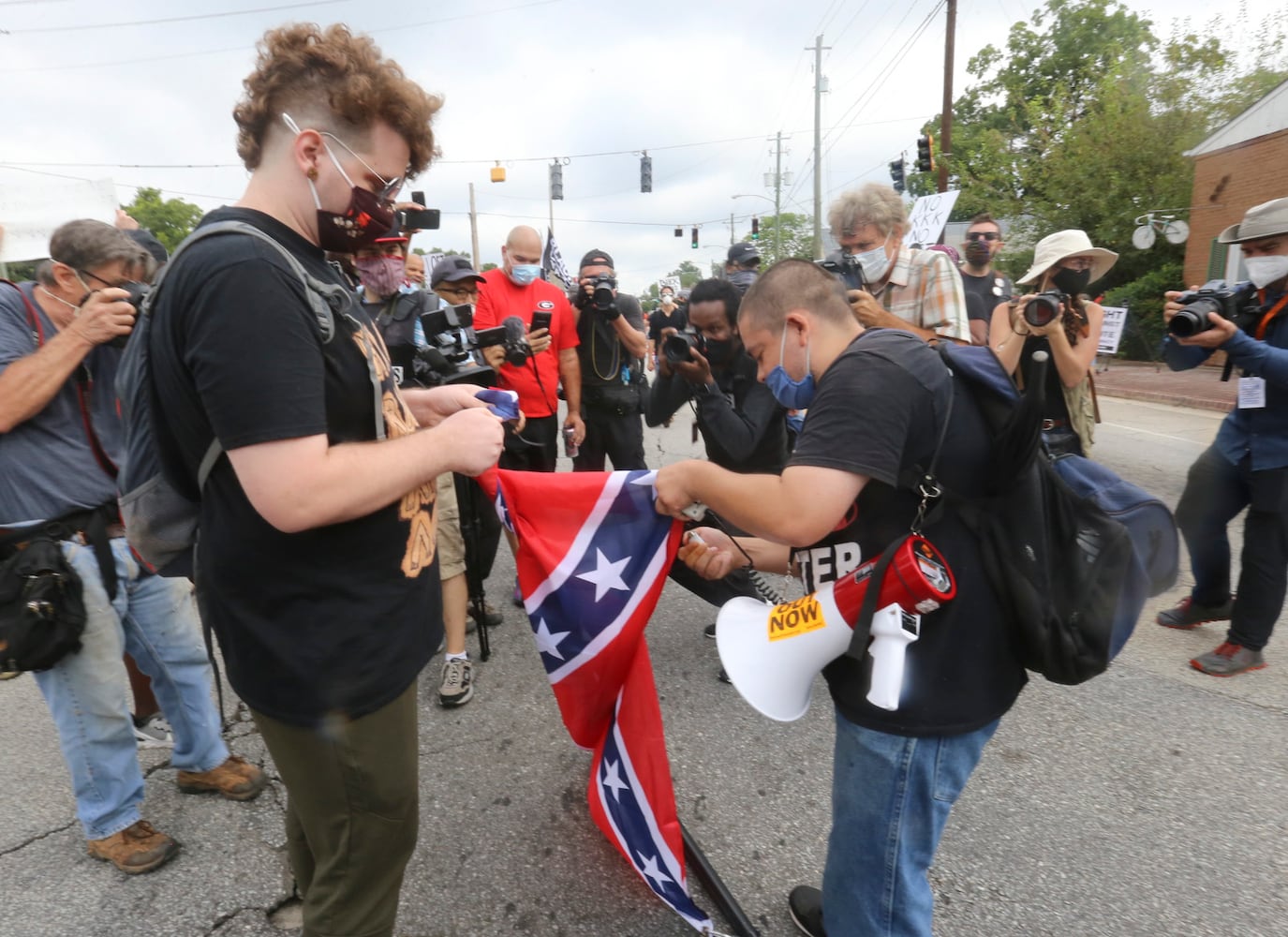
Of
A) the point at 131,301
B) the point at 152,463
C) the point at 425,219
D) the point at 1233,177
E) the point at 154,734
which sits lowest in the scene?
the point at 154,734

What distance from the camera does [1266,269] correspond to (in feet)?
10.8

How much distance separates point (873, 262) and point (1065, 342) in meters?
1.02

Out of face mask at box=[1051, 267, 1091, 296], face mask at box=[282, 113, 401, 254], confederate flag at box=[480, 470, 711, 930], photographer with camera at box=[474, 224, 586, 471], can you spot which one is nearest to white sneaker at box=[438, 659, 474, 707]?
photographer with camera at box=[474, 224, 586, 471]

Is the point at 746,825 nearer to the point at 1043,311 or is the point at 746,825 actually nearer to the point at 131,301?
the point at 1043,311

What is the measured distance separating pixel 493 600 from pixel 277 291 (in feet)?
12.0

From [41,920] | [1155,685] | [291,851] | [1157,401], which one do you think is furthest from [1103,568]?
[1157,401]

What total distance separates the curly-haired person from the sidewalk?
11319 mm

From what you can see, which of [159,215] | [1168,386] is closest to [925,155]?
[1168,386]

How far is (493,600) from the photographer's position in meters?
4.63

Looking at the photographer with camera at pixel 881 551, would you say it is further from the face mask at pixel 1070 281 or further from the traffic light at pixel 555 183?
the traffic light at pixel 555 183

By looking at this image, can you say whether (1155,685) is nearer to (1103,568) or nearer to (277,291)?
(1103,568)

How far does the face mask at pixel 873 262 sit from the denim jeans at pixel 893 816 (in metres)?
2.84

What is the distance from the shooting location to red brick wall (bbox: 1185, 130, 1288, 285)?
1525 cm

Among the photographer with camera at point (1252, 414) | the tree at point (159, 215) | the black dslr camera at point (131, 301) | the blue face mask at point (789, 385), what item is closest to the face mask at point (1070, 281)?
the photographer with camera at point (1252, 414)
